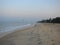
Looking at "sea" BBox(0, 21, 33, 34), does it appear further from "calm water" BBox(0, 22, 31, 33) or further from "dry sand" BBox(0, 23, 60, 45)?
"dry sand" BBox(0, 23, 60, 45)

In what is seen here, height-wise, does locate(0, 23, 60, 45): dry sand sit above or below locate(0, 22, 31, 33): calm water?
below

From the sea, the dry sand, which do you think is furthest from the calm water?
the dry sand

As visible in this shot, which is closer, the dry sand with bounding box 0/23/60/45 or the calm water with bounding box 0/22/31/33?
the dry sand with bounding box 0/23/60/45

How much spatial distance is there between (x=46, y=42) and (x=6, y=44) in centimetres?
31

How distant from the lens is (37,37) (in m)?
1.16

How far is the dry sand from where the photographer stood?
1052 millimetres

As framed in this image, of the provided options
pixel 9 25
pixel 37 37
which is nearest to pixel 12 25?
pixel 9 25

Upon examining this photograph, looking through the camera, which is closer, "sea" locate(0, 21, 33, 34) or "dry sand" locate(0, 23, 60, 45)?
"dry sand" locate(0, 23, 60, 45)

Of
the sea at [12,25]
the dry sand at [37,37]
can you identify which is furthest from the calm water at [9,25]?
the dry sand at [37,37]

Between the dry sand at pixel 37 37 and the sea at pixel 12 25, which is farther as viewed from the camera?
the sea at pixel 12 25

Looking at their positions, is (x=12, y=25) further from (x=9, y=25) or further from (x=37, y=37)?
(x=37, y=37)

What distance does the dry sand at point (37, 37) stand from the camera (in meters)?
1.05

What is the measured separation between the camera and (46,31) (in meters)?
1.34

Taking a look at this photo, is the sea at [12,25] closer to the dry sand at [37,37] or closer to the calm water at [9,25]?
the calm water at [9,25]
